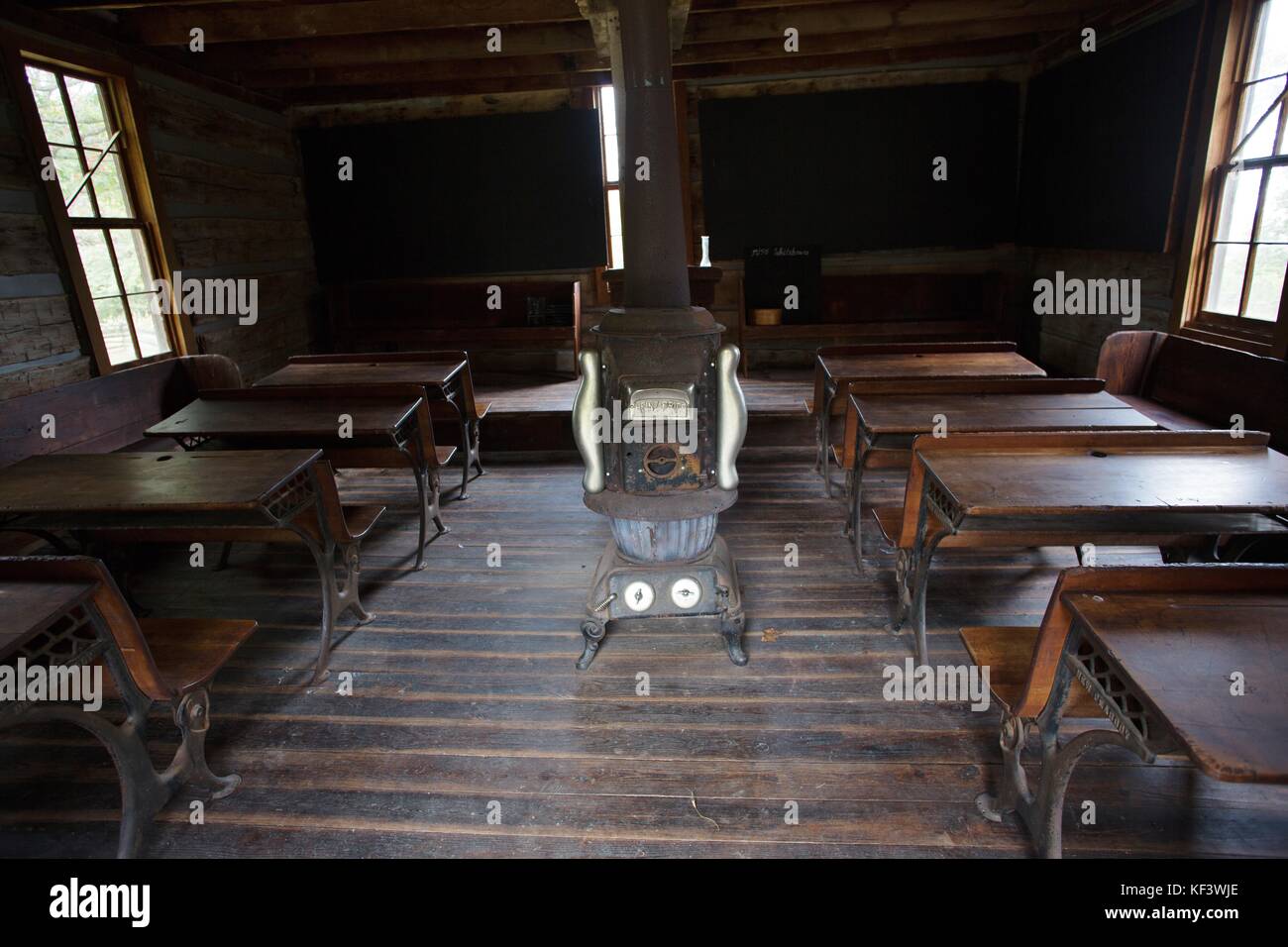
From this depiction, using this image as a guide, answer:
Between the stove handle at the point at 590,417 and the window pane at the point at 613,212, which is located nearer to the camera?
the stove handle at the point at 590,417

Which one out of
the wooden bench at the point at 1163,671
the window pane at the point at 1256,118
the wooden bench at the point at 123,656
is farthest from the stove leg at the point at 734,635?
the window pane at the point at 1256,118

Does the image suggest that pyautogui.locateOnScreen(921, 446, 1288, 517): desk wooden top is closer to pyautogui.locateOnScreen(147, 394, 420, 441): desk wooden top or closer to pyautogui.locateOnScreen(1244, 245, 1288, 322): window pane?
pyautogui.locateOnScreen(1244, 245, 1288, 322): window pane

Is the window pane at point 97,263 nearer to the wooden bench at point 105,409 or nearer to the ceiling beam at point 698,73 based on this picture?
the wooden bench at point 105,409

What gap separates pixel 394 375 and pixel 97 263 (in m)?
2.22

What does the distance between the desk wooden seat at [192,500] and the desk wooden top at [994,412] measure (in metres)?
2.43

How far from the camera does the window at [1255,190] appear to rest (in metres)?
4.05

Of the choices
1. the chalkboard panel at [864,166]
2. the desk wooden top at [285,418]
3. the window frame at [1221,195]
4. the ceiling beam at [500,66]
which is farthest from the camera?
the chalkboard panel at [864,166]

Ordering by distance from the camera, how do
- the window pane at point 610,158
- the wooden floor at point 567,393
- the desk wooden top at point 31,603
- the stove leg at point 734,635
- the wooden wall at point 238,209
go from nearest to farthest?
the desk wooden top at point 31,603
the stove leg at point 734,635
the wooden wall at point 238,209
the wooden floor at point 567,393
the window pane at point 610,158

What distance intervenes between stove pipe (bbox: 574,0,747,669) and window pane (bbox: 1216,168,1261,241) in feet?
12.5

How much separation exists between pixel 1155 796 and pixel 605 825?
1.72 m

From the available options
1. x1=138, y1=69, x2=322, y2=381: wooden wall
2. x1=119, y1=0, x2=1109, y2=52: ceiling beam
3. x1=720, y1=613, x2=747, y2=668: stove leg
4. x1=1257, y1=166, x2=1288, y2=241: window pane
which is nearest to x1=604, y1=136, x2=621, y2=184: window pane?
x1=119, y1=0, x2=1109, y2=52: ceiling beam

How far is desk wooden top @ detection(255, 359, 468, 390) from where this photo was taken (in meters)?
4.30

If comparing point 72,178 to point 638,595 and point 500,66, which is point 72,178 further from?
point 638,595
